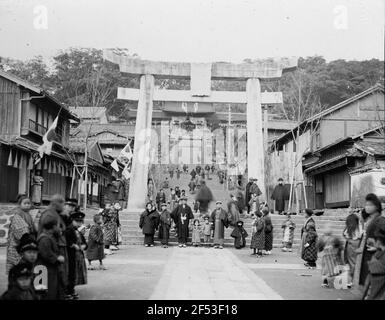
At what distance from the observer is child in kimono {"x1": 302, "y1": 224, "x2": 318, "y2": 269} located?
1177 centimetres

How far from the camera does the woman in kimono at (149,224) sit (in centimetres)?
1734

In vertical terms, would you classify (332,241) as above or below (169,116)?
below

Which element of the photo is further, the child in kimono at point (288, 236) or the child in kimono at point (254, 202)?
the child in kimono at point (254, 202)

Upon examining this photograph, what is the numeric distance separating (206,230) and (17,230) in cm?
1036

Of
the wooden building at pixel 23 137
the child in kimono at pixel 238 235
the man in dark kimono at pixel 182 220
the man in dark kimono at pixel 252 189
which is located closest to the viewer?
the child in kimono at pixel 238 235

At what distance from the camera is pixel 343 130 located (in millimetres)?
32344

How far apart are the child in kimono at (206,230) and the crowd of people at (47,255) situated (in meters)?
9.10

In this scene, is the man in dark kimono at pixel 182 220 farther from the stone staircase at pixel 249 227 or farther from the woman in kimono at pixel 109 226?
the woman in kimono at pixel 109 226

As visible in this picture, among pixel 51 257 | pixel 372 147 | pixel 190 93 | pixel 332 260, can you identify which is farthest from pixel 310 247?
pixel 372 147

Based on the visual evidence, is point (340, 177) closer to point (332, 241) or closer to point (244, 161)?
point (244, 161)

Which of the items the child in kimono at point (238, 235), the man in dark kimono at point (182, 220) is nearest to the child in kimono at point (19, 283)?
the man in dark kimono at point (182, 220)

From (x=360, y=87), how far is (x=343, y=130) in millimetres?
11759
